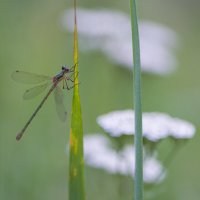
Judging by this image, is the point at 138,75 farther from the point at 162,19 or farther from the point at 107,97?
the point at 162,19

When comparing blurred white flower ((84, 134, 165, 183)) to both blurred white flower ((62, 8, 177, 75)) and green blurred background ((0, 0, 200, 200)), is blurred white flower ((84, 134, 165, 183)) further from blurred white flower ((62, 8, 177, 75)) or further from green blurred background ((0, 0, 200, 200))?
blurred white flower ((62, 8, 177, 75))

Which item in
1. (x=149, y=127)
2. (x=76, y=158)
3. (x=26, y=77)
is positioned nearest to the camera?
(x=76, y=158)

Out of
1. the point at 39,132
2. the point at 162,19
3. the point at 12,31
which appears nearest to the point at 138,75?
the point at 39,132

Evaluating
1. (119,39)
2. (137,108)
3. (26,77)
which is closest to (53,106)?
(119,39)

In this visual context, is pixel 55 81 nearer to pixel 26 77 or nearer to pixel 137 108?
pixel 26 77

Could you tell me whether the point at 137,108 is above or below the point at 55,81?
below

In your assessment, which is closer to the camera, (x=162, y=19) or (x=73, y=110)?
(x=73, y=110)

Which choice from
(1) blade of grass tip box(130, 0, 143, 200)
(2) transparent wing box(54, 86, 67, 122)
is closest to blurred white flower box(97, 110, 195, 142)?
(2) transparent wing box(54, 86, 67, 122)
